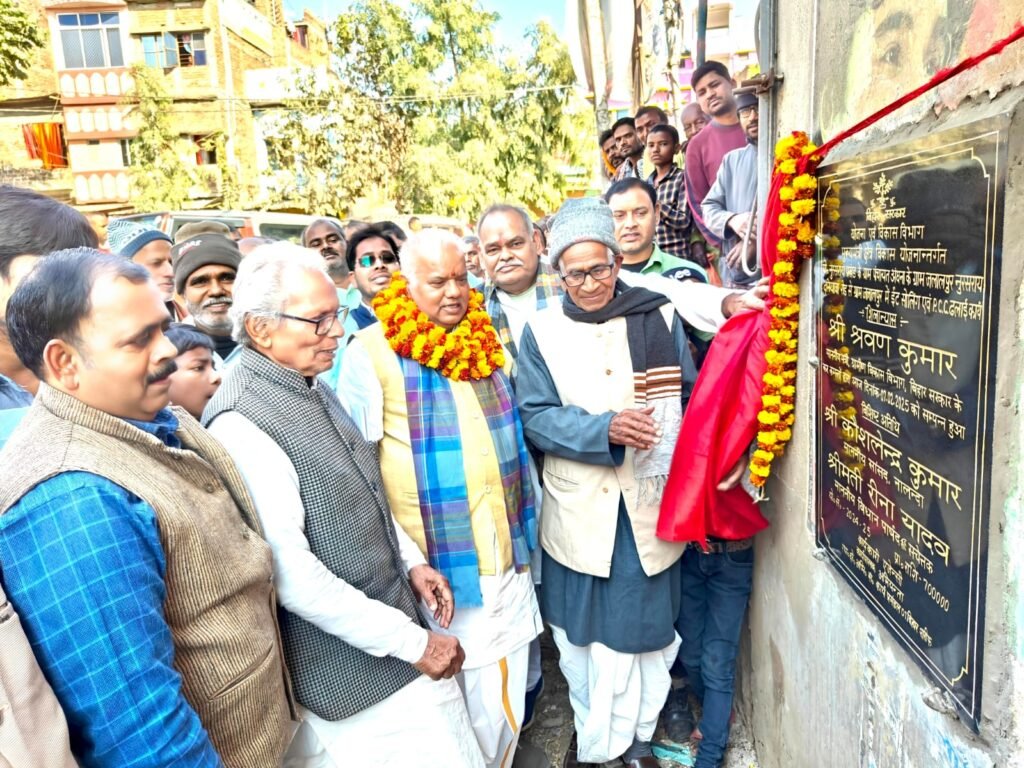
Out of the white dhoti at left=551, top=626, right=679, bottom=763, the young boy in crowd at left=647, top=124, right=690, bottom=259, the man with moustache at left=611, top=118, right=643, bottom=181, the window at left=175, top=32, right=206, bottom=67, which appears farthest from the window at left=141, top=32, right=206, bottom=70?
the white dhoti at left=551, top=626, right=679, bottom=763

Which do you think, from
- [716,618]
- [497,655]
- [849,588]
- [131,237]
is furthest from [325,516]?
[131,237]

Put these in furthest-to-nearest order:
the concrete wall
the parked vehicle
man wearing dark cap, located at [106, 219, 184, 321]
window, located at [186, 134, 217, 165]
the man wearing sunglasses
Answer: window, located at [186, 134, 217, 165] < the parked vehicle < the man wearing sunglasses < man wearing dark cap, located at [106, 219, 184, 321] < the concrete wall

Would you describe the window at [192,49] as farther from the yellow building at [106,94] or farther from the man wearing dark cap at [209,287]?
the man wearing dark cap at [209,287]

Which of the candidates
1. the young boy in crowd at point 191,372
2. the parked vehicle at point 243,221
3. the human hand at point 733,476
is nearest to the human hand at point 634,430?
the human hand at point 733,476

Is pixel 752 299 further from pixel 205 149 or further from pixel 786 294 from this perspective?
pixel 205 149

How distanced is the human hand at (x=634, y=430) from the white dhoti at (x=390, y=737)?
1.00 m

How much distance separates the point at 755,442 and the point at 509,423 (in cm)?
89

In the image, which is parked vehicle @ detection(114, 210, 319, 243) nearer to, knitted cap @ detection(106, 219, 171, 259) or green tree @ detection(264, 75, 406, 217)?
green tree @ detection(264, 75, 406, 217)

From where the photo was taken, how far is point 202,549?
139 cm

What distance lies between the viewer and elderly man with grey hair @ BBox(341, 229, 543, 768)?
238cm

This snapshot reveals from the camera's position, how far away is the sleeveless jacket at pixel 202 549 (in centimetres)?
121

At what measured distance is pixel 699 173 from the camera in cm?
446

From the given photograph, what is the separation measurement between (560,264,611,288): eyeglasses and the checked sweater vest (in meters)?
1.01

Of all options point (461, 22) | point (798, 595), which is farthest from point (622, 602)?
point (461, 22)
